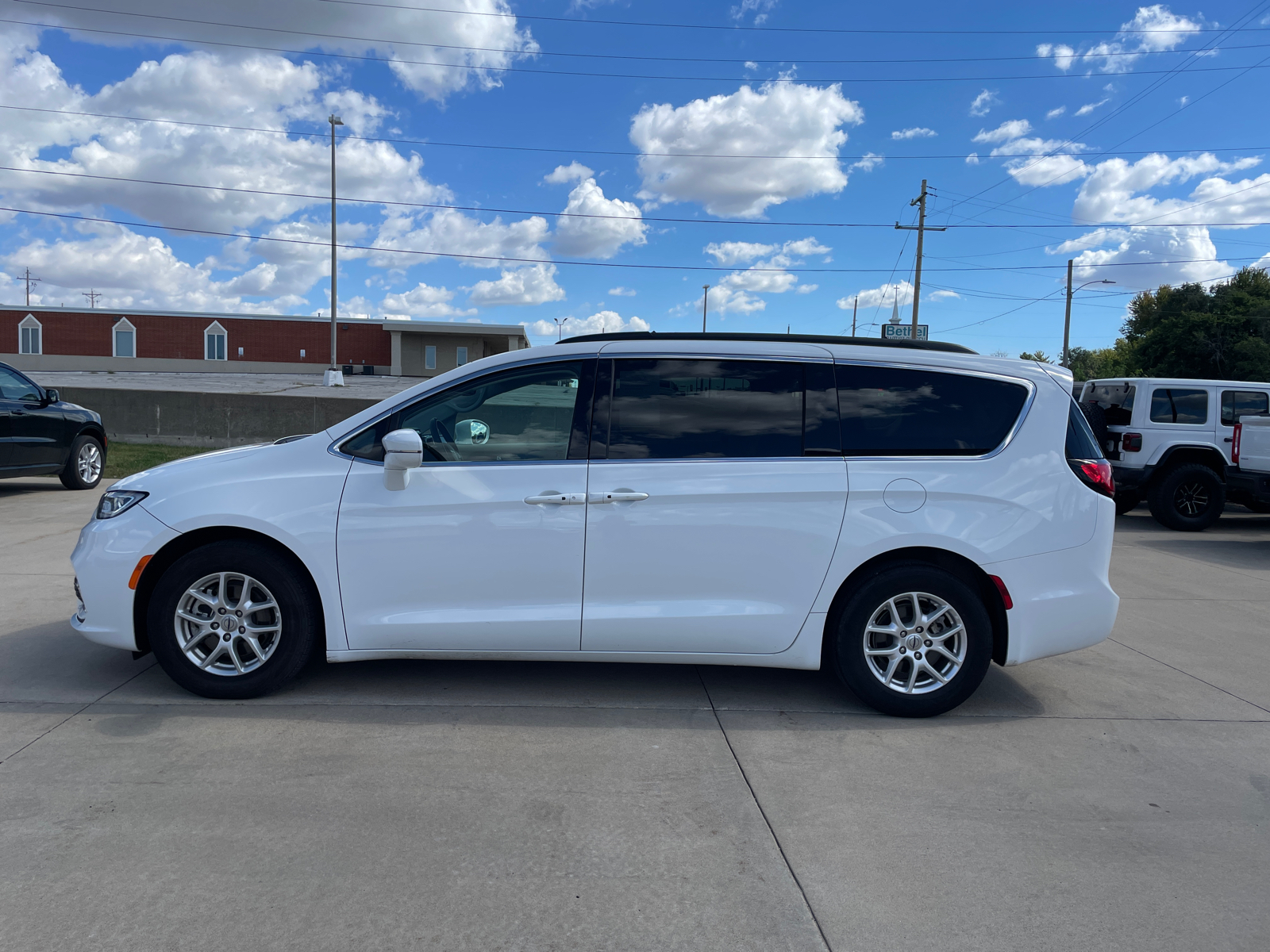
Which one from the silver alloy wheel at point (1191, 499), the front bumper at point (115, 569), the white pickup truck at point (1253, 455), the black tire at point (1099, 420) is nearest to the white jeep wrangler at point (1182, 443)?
the silver alloy wheel at point (1191, 499)

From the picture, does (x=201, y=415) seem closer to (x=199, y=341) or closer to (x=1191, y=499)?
(x=1191, y=499)

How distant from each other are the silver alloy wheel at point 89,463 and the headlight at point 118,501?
873 cm

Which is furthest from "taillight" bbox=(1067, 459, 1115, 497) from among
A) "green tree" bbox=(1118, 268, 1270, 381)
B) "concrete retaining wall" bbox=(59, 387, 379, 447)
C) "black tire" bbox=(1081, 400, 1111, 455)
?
"green tree" bbox=(1118, 268, 1270, 381)

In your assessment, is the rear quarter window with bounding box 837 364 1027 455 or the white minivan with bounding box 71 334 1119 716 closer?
the white minivan with bounding box 71 334 1119 716

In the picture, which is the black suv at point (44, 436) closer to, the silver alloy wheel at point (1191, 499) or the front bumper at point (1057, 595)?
the front bumper at point (1057, 595)

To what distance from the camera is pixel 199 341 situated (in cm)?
5597

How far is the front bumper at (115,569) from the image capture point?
4156 millimetres

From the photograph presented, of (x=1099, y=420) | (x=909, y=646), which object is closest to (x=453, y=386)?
(x=909, y=646)

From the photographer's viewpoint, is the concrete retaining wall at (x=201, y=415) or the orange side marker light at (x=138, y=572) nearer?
the orange side marker light at (x=138, y=572)

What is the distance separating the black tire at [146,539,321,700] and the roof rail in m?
1.80

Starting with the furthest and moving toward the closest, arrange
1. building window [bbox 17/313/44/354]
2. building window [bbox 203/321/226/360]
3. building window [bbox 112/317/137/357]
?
building window [bbox 203/321/226/360], building window [bbox 17/313/44/354], building window [bbox 112/317/137/357]

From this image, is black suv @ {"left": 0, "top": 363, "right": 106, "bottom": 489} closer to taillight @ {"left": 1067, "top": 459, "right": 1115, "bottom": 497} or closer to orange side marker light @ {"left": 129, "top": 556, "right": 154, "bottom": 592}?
orange side marker light @ {"left": 129, "top": 556, "right": 154, "bottom": 592}

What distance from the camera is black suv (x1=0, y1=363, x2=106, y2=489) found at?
10.4m

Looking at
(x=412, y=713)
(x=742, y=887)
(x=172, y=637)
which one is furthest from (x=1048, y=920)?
(x=172, y=637)
